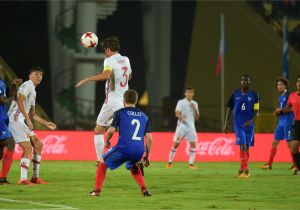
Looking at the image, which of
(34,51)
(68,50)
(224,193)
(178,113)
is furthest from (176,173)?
(34,51)

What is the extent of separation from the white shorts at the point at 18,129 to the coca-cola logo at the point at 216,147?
11.3m

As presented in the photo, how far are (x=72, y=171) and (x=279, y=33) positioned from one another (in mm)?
21271

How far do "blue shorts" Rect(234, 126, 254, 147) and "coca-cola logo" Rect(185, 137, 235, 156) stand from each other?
26.3ft

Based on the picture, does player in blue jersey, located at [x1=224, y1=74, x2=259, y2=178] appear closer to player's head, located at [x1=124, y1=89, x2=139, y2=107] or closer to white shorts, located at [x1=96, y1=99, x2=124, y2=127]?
white shorts, located at [x1=96, y1=99, x2=124, y2=127]

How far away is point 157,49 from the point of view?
38281 millimetres

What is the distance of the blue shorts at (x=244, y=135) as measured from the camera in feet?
52.9

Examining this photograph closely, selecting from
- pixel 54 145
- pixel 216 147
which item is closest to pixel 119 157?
pixel 54 145

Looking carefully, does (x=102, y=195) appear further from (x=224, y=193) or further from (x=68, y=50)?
(x=68, y=50)

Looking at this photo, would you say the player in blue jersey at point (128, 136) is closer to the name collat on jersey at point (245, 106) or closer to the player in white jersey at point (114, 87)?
the player in white jersey at point (114, 87)

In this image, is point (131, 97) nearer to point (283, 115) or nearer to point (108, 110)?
point (108, 110)

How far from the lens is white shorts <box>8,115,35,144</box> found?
13.5 meters

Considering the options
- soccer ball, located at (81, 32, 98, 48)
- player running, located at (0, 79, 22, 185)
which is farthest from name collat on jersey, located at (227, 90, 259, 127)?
player running, located at (0, 79, 22, 185)

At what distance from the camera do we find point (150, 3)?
38.1m

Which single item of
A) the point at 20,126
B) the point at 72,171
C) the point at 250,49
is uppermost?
the point at 250,49
